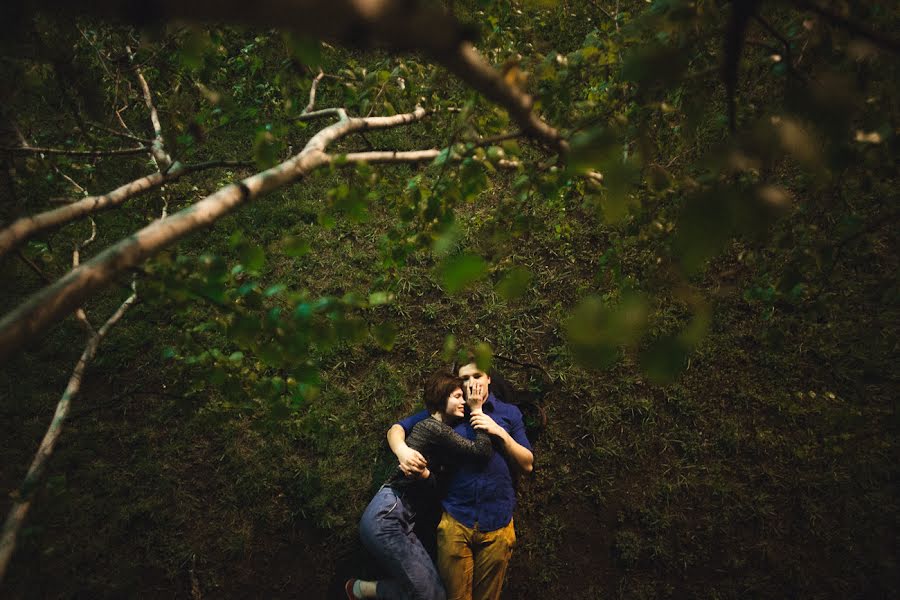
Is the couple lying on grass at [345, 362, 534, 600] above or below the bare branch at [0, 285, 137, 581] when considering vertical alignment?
below

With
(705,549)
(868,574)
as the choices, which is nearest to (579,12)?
(705,549)

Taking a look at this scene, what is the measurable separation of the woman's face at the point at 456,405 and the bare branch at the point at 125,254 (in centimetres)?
201

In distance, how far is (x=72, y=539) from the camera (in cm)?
312

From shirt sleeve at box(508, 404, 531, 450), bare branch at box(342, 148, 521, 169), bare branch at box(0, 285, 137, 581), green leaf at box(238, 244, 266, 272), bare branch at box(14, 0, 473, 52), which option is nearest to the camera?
bare branch at box(14, 0, 473, 52)

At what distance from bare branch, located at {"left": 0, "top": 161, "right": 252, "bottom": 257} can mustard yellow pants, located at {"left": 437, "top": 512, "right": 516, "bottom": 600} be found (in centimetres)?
265

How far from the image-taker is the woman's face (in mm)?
2922

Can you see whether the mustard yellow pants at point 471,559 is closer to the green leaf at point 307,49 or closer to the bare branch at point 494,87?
the bare branch at point 494,87

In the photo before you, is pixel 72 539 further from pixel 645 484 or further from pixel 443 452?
pixel 645 484

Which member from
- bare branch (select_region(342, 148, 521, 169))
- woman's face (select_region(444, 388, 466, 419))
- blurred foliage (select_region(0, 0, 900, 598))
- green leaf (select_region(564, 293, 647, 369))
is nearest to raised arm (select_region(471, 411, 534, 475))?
woman's face (select_region(444, 388, 466, 419))

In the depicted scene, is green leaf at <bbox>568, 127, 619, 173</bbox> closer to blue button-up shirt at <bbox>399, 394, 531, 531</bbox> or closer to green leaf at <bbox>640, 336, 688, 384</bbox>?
green leaf at <bbox>640, 336, 688, 384</bbox>

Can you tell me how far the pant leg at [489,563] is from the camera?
8.68ft

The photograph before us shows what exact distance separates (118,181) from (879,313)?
8.70 metres

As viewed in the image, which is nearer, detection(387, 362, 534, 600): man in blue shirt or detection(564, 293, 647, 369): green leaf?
detection(564, 293, 647, 369): green leaf

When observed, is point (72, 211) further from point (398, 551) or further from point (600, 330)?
point (398, 551)
